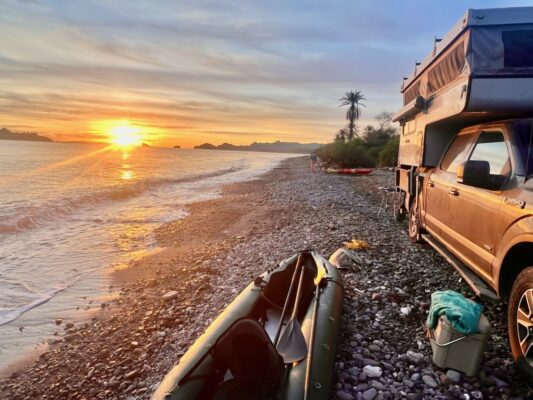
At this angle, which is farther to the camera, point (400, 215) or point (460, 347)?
point (400, 215)

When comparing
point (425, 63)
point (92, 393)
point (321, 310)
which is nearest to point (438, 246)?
point (321, 310)

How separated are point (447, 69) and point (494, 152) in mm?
2279

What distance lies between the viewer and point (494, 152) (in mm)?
4242

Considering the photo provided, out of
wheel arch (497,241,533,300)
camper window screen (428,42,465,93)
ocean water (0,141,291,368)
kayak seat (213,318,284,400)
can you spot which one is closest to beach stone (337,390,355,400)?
kayak seat (213,318,284,400)

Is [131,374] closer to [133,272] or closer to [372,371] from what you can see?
[372,371]

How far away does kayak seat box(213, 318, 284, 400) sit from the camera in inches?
107

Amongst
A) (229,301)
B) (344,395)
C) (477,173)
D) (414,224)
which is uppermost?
(477,173)

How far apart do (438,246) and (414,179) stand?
2.47 meters

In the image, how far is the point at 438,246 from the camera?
559 centimetres

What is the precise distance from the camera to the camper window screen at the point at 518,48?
461 cm

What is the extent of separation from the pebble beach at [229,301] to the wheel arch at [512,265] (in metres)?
0.66

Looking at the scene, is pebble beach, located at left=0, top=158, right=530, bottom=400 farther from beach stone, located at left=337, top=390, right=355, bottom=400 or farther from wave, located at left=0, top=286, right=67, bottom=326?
wave, located at left=0, top=286, right=67, bottom=326

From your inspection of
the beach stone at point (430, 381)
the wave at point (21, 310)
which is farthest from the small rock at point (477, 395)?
the wave at point (21, 310)

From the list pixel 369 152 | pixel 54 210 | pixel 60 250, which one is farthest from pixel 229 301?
pixel 369 152
